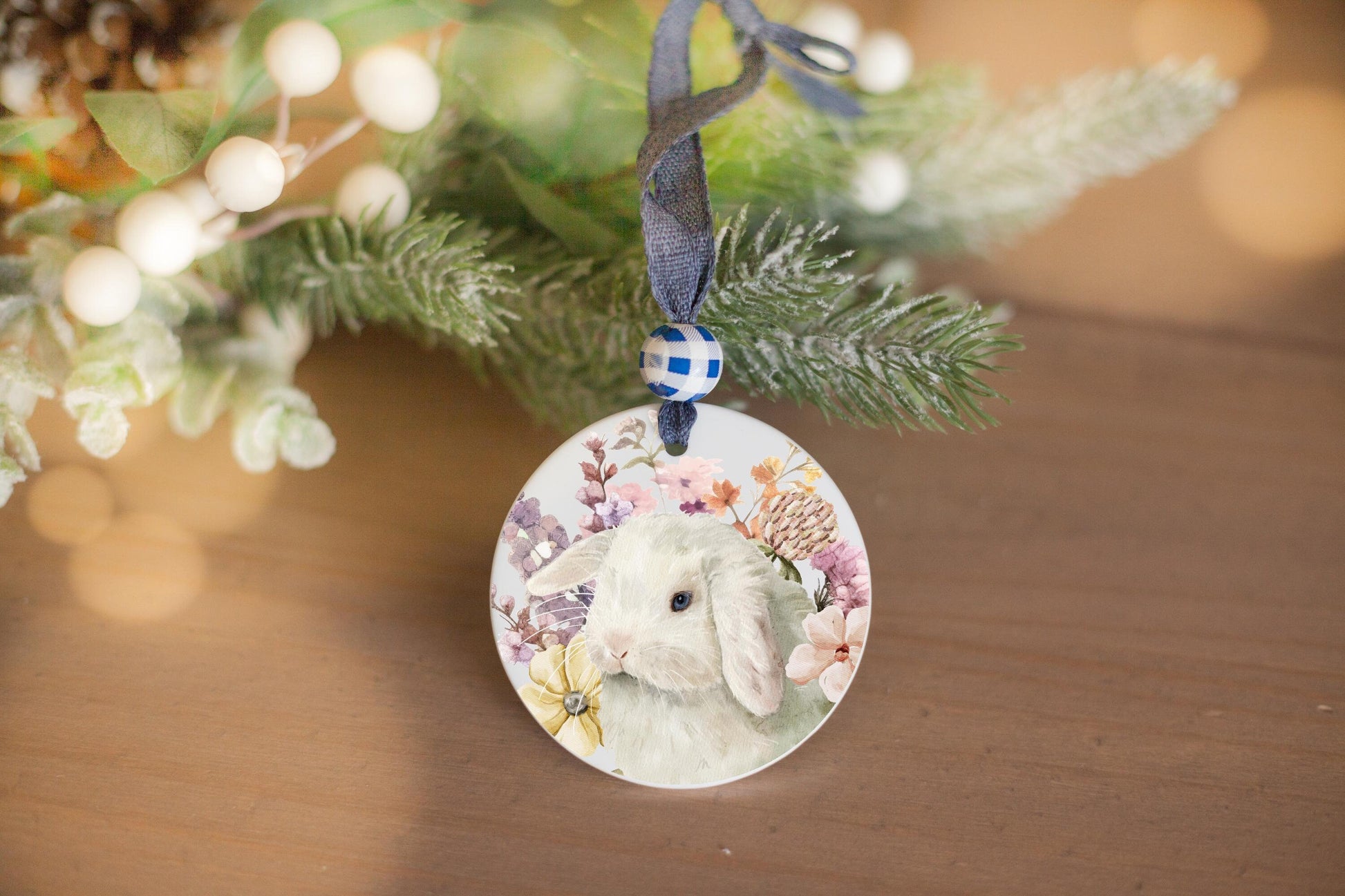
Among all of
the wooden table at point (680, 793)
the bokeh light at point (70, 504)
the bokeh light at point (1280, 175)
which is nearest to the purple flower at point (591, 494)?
the wooden table at point (680, 793)

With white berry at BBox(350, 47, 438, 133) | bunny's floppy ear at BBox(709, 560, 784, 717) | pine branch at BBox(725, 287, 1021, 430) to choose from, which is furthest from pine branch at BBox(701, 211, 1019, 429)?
white berry at BBox(350, 47, 438, 133)

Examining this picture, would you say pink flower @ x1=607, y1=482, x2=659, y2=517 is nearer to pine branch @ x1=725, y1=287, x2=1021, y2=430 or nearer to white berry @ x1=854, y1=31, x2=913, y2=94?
pine branch @ x1=725, y1=287, x2=1021, y2=430

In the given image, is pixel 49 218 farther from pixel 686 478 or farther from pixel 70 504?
pixel 686 478

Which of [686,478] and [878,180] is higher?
[878,180]

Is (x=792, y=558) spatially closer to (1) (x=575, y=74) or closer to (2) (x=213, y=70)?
(1) (x=575, y=74)

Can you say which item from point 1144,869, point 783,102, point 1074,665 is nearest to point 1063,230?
point 783,102

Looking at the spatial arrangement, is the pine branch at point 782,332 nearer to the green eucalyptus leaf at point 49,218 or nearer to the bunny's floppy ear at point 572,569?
the bunny's floppy ear at point 572,569

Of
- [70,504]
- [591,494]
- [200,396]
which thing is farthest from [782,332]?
[70,504]
